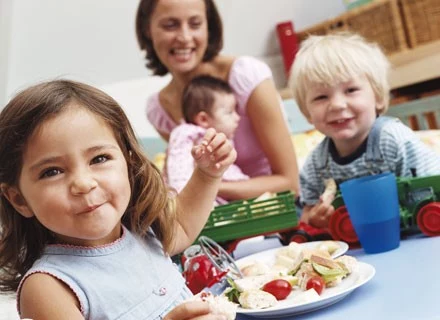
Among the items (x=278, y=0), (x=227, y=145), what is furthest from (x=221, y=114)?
(x=278, y=0)

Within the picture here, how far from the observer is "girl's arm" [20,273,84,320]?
669 millimetres

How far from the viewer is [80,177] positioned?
70cm

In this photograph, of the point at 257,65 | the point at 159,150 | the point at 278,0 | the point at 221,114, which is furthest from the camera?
the point at 278,0

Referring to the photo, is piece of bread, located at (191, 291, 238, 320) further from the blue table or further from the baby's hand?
the baby's hand

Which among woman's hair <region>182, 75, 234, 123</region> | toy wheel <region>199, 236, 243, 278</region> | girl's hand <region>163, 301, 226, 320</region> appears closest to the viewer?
girl's hand <region>163, 301, 226, 320</region>

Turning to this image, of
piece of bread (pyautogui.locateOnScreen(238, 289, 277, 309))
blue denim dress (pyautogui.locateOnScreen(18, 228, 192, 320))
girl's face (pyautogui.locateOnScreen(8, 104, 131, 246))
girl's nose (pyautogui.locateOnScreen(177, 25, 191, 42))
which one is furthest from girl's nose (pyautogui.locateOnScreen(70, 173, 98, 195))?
girl's nose (pyautogui.locateOnScreen(177, 25, 191, 42))

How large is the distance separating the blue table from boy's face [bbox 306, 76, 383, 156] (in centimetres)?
37

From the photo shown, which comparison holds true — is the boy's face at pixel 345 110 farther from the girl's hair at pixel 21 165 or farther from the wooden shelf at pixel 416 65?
the wooden shelf at pixel 416 65

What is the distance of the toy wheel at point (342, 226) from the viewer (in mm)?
1063

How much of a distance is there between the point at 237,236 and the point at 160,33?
0.84 metres

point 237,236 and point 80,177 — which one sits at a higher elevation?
point 80,177

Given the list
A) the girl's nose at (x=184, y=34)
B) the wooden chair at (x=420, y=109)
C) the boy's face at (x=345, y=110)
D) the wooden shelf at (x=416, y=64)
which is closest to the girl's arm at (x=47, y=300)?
the boy's face at (x=345, y=110)

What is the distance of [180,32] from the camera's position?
1.69 m

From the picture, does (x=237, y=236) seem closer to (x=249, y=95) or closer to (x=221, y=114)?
(x=221, y=114)
